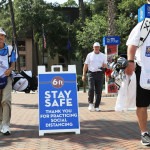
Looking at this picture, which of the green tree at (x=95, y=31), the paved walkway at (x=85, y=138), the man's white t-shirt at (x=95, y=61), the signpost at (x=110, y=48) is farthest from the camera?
the green tree at (x=95, y=31)

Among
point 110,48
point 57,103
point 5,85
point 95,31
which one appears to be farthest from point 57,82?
point 95,31

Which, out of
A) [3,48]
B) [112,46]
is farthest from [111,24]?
[3,48]

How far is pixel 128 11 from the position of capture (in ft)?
106

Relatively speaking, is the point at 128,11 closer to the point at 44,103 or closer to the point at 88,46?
the point at 88,46

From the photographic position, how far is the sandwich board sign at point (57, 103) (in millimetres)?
5156

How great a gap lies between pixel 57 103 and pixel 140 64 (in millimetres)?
1760

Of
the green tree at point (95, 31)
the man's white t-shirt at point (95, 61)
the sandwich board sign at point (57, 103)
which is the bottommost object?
the sandwich board sign at point (57, 103)

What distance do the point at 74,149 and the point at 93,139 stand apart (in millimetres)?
691

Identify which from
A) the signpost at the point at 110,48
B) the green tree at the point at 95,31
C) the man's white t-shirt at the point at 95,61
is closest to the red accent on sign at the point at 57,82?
the man's white t-shirt at the point at 95,61

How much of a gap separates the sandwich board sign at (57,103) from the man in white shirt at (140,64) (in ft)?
4.62

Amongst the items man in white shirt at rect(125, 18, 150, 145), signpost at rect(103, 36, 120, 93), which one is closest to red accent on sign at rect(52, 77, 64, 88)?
man in white shirt at rect(125, 18, 150, 145)

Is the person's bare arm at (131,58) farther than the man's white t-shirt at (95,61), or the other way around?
the man's white t-shirt at (95,61)

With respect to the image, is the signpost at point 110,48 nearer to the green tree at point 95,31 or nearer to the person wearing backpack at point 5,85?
the person wearing backpack at point 5,85

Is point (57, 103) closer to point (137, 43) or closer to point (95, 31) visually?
point (137, 43)
